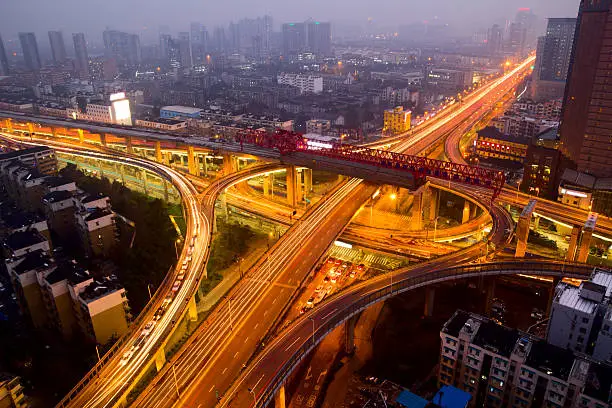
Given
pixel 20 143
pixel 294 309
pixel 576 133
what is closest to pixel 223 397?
pixel 294 309

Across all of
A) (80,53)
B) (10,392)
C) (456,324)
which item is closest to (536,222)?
(456,324)

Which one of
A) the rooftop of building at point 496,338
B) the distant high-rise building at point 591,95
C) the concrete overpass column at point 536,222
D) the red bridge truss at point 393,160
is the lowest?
the concrete overpass column at point 536,222

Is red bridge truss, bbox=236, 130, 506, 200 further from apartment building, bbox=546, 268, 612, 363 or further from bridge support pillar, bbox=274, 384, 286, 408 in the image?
bridge support pillar, bbox=274, 384, 286, 408

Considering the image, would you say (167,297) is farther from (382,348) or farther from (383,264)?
(383,264)

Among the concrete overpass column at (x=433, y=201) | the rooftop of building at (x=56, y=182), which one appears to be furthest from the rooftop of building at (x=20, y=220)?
the concrete overpass column at (x=433, y=201)

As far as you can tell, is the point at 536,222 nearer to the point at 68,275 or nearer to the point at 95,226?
the point at 95,226

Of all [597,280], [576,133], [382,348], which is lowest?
[382,348]

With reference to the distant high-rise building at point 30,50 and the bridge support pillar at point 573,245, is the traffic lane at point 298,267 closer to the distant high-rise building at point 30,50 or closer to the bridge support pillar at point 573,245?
the bridge support pillar at point 573,245
